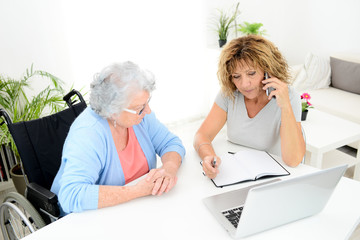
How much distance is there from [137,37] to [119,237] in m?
2.60

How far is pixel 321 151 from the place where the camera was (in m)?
2.12

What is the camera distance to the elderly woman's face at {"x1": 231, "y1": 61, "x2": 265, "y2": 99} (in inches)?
60.9

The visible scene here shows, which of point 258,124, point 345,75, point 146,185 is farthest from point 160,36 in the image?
point 146,185

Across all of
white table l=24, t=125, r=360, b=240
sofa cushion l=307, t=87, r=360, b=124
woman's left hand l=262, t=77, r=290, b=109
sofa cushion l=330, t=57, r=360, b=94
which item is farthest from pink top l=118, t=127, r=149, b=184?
sofa cushion l=330, t=57, r=360, b=94

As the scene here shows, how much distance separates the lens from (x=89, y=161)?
125cm

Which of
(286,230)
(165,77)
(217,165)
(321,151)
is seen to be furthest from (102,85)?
(165,77)

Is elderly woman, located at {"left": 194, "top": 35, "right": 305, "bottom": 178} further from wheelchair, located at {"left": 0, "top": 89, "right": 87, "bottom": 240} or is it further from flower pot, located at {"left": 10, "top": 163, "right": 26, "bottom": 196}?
flower pot, located at {"left": 10, "top": 163, "right": 26, "bottom": 196}

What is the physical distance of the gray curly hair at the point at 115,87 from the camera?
127 cm

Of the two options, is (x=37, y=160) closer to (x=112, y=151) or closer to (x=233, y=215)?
(x=112, y=151)

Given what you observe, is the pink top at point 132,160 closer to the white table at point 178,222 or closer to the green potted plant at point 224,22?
the white table at point 178,222

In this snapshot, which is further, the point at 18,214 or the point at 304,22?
the point at 304,22

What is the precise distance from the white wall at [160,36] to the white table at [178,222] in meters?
2.06

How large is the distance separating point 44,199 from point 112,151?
12.7 inches

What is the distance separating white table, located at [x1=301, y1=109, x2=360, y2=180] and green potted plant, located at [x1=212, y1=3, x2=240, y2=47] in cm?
142
